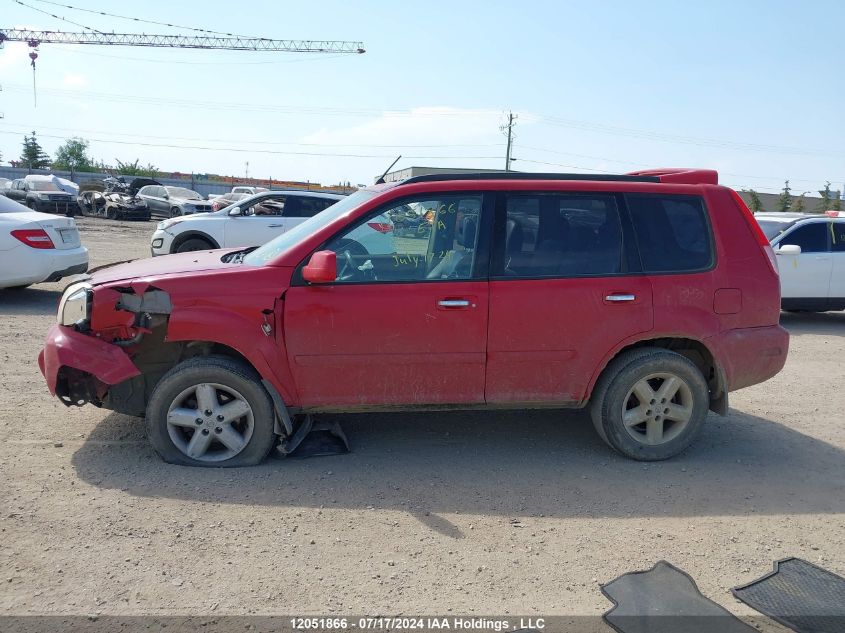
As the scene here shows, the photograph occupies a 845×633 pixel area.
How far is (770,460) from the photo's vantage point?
5148mm

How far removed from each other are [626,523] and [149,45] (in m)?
103

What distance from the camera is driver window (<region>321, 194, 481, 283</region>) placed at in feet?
15.3

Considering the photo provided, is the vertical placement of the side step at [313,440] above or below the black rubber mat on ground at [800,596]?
above

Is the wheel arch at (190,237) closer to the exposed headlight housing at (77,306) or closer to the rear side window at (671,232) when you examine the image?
the exposed headlight housing at (77,306)

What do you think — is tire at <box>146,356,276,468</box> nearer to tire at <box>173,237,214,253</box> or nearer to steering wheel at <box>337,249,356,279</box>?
steering wheel at <box>337,249,356,279</box>

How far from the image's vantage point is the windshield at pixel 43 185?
3500 centimetres

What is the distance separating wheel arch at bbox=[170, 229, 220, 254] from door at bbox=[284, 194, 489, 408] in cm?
932

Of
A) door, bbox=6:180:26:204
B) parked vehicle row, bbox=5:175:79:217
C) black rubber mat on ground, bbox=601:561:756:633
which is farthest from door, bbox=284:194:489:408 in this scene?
door, bbox=6:180:26:204

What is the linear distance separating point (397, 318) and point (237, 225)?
376 inches

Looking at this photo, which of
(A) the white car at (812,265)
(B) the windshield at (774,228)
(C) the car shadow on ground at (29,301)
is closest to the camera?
(C) the car shadow on ground at (29,301)

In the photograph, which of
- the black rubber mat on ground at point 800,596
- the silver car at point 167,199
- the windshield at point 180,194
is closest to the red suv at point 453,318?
the black rubber mat on ground at point 800,596

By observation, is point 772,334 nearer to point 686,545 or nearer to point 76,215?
point 686,545

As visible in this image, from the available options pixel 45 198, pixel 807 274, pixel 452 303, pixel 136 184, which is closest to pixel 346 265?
pixel 452 303

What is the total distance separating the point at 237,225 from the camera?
13453 mm
